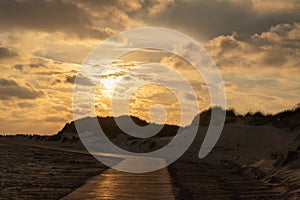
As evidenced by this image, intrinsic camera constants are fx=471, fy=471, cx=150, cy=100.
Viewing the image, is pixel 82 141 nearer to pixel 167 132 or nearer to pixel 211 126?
pixel 167 132

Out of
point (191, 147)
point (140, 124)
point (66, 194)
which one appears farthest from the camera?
point (140, 124)

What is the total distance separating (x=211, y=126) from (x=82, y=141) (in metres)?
32.8

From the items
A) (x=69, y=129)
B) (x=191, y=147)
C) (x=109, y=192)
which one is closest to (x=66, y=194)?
(x=109, y=192)

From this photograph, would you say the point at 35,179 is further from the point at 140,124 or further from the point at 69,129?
the point at 69,129

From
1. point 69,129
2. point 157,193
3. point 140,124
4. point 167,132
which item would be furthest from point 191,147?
point 69,129

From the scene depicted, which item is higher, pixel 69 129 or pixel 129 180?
pixel 69 129

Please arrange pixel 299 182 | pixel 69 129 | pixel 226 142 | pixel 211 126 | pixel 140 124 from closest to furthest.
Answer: pixel 299 182, pixel 226 142, pixel 211 126, pixel 140 124, pixel 69 129

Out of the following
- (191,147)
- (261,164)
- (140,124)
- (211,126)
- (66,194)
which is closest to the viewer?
(66,194)

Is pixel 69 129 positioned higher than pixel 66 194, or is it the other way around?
pixel 69 129

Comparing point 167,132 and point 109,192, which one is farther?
point 167,132

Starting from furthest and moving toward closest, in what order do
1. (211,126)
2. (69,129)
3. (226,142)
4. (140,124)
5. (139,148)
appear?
1. (69,129)
2. (140,124)
3. (139,148)
4. (211,126)
5. (226,142)

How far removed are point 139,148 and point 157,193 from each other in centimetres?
4338

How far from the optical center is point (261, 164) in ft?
85.6

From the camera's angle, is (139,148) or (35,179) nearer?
(35,179)
